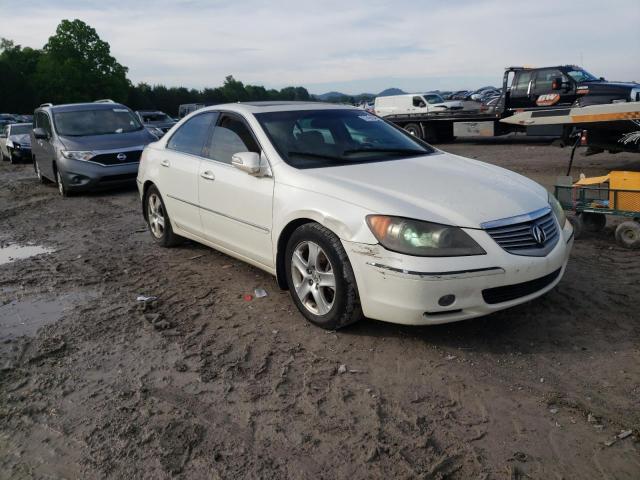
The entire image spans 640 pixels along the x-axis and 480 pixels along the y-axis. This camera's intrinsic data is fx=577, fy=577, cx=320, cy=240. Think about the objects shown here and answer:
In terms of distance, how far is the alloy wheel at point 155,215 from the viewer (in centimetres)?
626

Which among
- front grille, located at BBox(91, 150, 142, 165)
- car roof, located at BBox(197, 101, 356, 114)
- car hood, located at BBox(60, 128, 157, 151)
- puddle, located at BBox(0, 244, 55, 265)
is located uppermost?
car roof, located at BBox(197, 101, 356, 114)

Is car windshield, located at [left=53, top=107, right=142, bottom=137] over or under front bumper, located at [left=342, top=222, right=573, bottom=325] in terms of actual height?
over

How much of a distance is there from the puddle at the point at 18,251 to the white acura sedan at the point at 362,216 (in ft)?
7.49

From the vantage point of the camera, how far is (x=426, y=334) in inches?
154

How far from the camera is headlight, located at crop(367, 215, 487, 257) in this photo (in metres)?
3.46

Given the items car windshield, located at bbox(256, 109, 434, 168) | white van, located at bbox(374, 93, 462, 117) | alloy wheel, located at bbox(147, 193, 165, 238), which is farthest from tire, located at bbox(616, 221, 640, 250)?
white van, located at bbox(374, 93, 462, 117)

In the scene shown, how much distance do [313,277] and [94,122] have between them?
872 cm

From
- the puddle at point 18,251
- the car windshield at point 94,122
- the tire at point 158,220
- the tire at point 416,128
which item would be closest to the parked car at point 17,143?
the car windshield at point 94,122

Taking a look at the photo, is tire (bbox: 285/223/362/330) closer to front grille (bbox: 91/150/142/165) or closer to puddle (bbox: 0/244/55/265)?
puddle (bbox: 0/244/55/265)

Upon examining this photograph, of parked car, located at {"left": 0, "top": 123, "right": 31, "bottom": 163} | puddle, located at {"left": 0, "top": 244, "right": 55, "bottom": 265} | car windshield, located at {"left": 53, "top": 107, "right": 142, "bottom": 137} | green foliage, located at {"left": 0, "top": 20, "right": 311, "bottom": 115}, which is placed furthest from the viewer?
green foliage, located at {"left": 0, "top": 20, "right": 311, "bottom": 115}

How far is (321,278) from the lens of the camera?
392cm

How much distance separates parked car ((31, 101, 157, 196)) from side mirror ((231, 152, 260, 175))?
683 centimetres

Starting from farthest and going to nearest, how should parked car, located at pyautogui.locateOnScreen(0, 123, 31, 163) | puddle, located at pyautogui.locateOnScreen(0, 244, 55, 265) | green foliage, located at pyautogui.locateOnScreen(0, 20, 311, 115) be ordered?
green foliage, located at pyautogui.locateOnScreen(0, 20, 311, 115), parked car, located at pyautogui.locateOnScreen(0, 123, 31, 163), puddle, located at pyautogui.locateOnScreen(0, 244, 55, 265)

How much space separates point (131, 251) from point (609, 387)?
495cm
